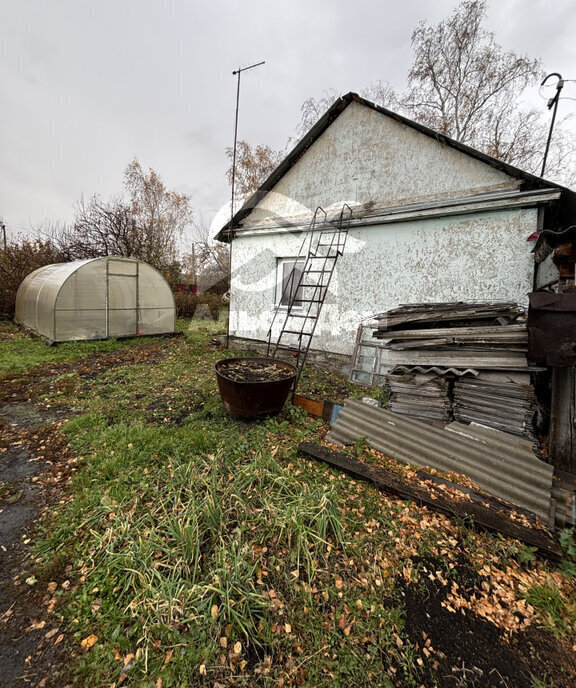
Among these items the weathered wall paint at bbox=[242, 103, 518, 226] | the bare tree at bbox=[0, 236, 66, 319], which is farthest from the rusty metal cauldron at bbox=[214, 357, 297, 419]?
the bare tree at bbox=[0, 236, 66, 319]

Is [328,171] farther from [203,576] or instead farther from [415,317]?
[203,576]

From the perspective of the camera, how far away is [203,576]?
1.96 m

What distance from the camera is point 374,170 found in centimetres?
583

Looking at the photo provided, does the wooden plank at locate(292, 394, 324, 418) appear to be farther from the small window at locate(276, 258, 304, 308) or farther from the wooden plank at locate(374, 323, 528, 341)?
the small window at locate(276, 258, 304, 308)

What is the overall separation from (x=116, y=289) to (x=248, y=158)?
1637 centimetres

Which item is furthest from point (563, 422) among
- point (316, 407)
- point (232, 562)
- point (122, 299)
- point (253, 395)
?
point (122, 299)

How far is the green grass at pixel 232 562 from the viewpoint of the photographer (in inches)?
62.1

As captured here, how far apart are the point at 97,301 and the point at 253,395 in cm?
765

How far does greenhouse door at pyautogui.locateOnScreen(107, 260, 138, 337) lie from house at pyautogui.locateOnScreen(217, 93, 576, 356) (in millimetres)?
4490

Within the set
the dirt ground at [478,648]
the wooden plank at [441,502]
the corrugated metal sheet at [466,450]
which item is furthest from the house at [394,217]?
the dirt ground at [478,648]

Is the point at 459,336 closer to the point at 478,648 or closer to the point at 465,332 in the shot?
the point at 465,332

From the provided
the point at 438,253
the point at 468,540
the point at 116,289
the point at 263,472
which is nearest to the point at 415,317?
the point at 438,253

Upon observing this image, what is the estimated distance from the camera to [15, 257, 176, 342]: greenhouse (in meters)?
8.30

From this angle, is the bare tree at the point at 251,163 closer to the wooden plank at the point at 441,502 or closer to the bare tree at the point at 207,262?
the bare tree at the point at 207,262
